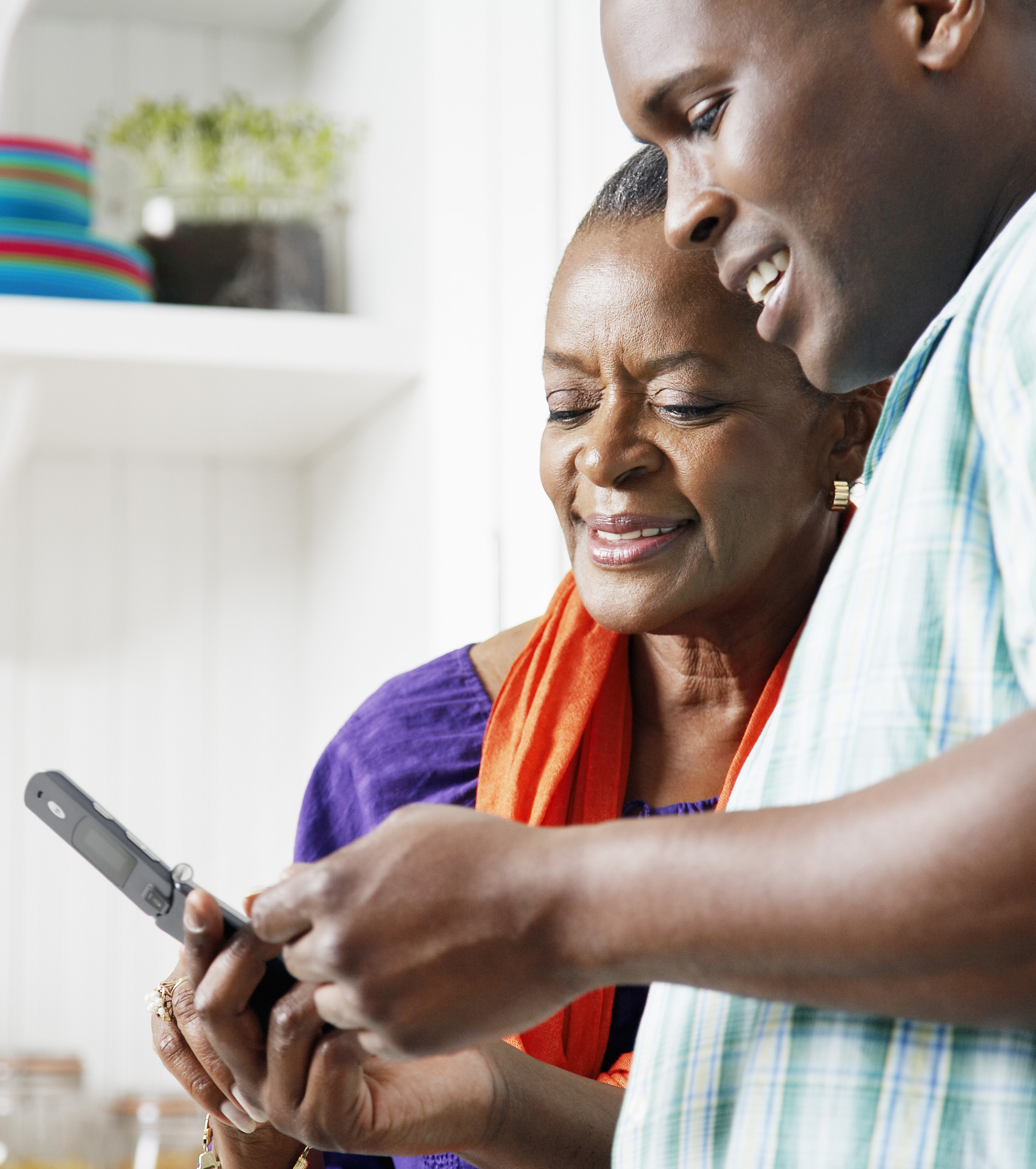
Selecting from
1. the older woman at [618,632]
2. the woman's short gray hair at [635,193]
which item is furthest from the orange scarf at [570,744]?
the woman's short gray hair at [635,193]

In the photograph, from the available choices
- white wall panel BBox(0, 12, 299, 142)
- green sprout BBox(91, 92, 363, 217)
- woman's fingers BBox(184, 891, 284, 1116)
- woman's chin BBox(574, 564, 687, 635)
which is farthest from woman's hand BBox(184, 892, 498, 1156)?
white wall panel BBox(0, 12, 299, 142)

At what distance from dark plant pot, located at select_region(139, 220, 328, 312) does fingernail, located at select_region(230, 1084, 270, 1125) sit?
45.4 inches

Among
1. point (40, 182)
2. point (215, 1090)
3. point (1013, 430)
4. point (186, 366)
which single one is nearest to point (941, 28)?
point (1013, 430)

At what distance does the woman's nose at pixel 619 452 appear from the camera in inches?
30.8

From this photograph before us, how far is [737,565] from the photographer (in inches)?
31.1

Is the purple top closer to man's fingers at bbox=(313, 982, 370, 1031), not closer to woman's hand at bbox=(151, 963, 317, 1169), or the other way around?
woman's hand at bbox=(151, 963, 317, 1169)

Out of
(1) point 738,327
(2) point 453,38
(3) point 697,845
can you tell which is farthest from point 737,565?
(2) point 453,38

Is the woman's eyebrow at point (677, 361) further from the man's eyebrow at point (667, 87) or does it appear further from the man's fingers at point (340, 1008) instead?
the man's fingers at point (340, 1008)

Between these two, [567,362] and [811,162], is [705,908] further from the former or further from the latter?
[567,362]

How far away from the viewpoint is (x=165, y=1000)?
72 centimetres

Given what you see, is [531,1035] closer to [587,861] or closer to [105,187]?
[587,861]

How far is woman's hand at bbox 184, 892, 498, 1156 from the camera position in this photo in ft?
A: 1.73

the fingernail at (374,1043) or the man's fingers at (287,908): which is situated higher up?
the man's fingers at (287,908)

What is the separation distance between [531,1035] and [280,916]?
15.9 inches
